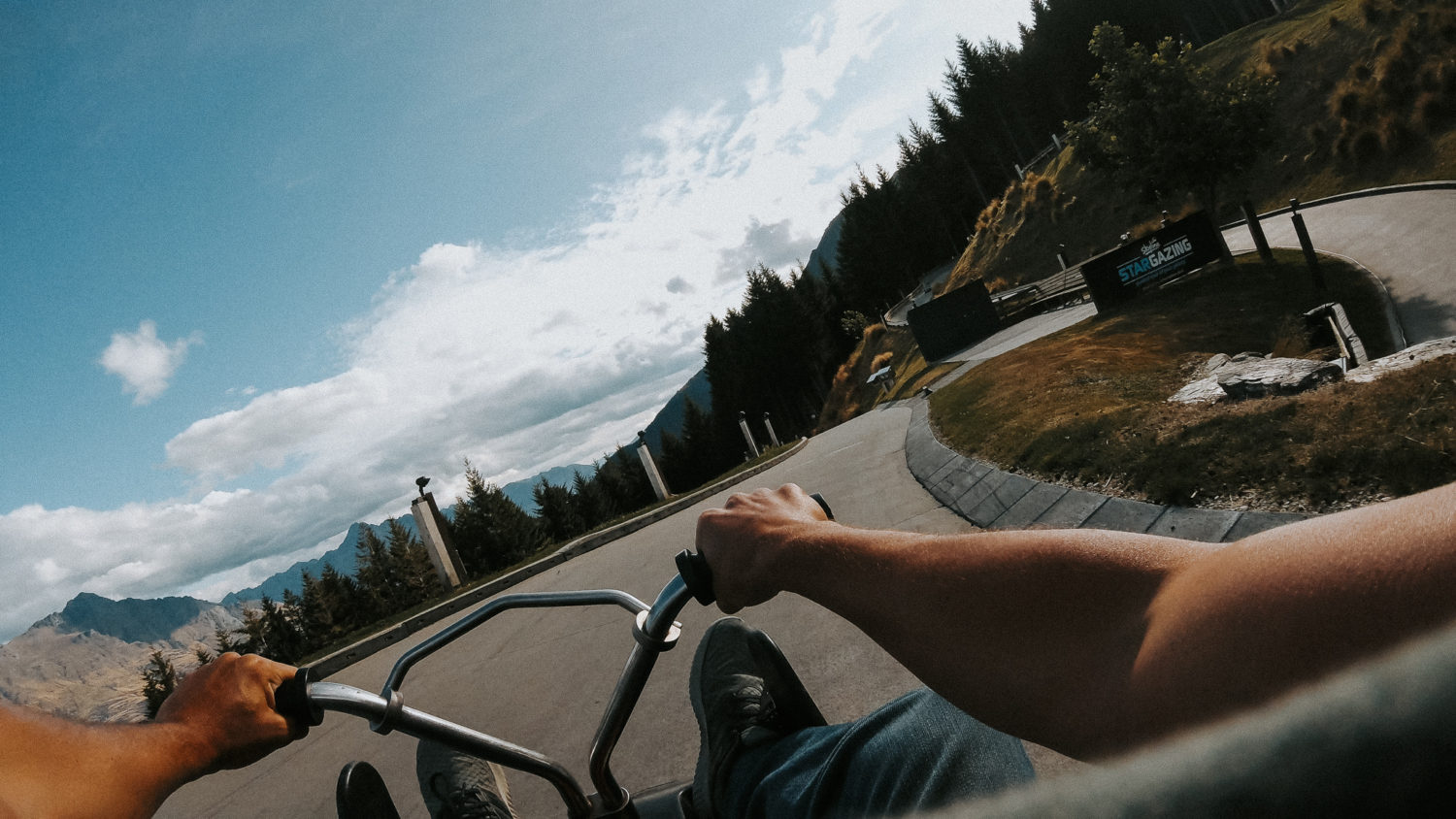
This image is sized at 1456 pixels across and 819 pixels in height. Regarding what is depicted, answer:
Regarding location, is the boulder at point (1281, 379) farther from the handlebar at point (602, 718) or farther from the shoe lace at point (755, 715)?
the handlebar at point (602, 718)

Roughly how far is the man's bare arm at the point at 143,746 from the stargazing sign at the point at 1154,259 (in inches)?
877

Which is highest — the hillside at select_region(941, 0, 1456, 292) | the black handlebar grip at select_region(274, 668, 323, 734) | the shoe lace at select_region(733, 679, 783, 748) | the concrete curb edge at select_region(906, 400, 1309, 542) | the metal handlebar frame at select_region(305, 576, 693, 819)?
the hillside at select_region(941, 0, 1456, 292)

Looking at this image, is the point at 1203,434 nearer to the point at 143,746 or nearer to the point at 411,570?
the point at 143,746

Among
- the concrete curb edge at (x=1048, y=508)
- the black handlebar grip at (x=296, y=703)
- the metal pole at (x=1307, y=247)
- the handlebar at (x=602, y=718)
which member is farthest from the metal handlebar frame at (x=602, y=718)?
the metal pole at (x=1307, y=247)

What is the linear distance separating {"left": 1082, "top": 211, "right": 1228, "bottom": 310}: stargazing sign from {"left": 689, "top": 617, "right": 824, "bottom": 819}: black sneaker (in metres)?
21.2

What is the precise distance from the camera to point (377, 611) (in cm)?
1972

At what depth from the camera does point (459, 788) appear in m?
1.74

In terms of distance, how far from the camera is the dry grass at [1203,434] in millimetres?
3334

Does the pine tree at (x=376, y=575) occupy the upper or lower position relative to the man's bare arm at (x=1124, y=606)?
upper

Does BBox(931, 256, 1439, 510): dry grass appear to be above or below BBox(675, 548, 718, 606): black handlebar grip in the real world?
below

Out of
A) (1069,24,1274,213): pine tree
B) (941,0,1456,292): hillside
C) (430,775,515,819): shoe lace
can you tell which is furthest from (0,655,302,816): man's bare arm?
Answer: (1069,24,1274,213): pine tree

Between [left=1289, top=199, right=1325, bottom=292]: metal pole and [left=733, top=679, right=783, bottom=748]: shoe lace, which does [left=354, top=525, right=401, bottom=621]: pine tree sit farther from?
[left=1289, top=199, right=1325, bottom=292]: metal pole

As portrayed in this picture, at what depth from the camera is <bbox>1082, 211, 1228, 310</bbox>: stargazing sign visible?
19594 mm

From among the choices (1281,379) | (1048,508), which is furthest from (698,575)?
(1281,379)
